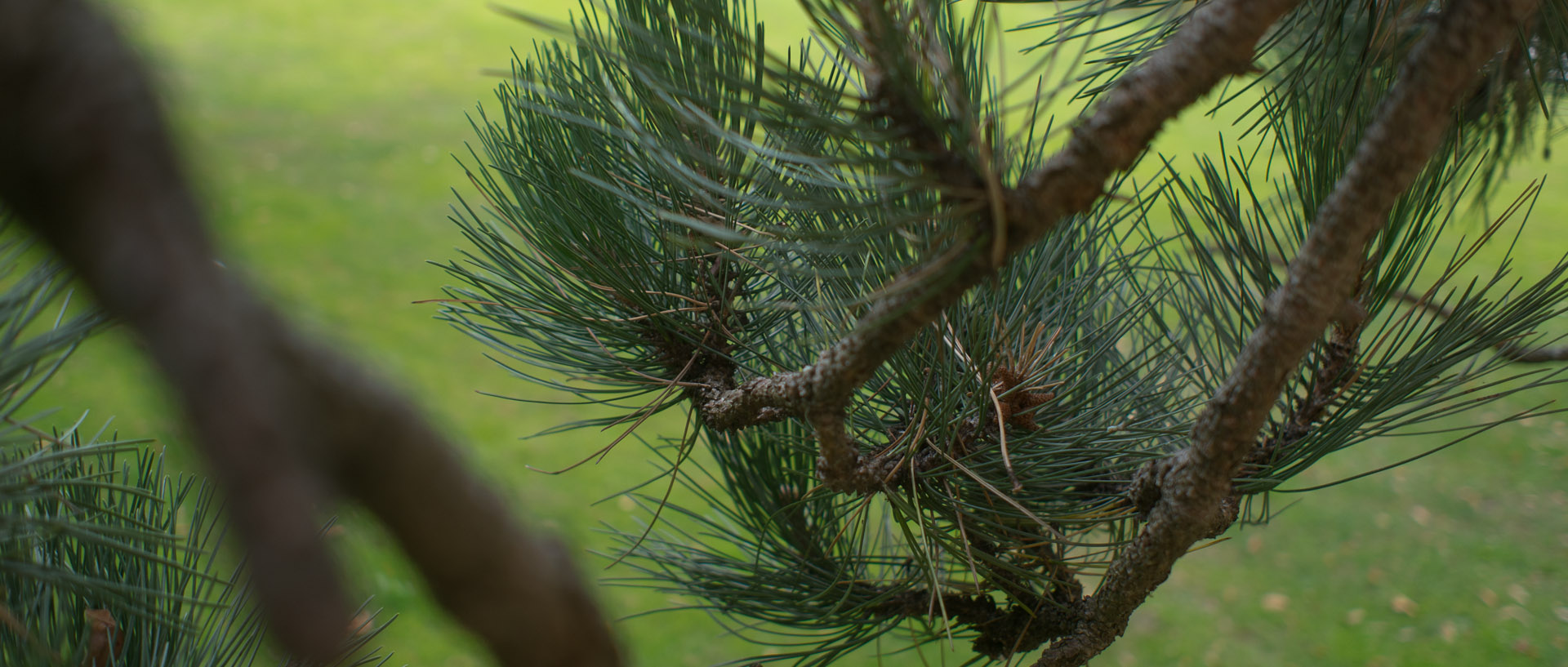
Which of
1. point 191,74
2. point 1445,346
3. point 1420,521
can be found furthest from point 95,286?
point 191,74

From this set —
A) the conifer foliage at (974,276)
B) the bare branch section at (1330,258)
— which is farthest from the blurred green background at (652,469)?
the bare branch section at (1330,258)

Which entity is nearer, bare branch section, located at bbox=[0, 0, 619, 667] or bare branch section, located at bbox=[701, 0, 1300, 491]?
bare branch section, located at bbox=[0, 0, 619, 667]

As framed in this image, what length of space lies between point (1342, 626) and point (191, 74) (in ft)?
8.24

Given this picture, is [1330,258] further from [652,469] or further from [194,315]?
[652,469]

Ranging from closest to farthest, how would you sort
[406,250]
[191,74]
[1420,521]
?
1. [1420,521]
2. [406,250]
3. [191,74]

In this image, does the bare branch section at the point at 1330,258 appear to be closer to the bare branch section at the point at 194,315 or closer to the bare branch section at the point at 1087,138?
the bare branch section at the point at 1087,138

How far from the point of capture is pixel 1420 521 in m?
1.33

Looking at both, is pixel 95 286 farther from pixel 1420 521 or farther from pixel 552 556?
pixel 1420 521

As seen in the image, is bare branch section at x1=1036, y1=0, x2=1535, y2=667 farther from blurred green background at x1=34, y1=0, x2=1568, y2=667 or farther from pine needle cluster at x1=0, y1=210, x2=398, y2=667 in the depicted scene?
blurred green background at x1=34, y1=0, x2=1568, y2=667

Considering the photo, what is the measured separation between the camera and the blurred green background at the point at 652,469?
115 centimetres

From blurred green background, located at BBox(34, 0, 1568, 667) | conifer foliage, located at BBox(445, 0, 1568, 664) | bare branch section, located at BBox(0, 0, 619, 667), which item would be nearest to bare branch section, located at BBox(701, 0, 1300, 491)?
conifer foliage, located at BBox(445, 0, 1568, 664)

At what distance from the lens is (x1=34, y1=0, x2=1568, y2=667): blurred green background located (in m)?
1.15

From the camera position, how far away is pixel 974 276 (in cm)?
21

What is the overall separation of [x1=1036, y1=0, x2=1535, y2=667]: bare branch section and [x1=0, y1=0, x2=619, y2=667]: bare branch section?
0.67ft
